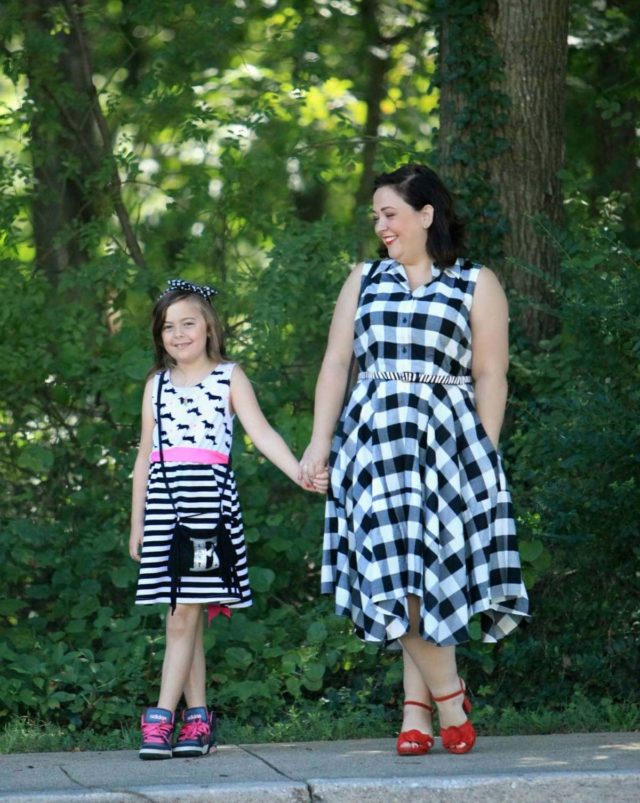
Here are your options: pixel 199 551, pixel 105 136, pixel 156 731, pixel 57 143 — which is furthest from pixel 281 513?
pixel 57 143

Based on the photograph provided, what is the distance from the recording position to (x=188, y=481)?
4910 millimetres

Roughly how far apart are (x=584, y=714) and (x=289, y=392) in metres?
2.89

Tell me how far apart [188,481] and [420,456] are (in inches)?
32.5

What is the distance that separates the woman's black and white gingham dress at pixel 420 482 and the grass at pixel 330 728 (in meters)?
Answer: 0.99

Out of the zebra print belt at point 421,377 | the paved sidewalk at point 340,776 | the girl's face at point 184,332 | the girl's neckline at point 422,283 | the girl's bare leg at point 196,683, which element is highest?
the girl's neckline at point 422,283

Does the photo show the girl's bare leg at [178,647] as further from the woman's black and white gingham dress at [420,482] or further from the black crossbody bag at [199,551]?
the woman's black and white gingham dress at [420,482]

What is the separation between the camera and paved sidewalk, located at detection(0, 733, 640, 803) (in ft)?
13.8

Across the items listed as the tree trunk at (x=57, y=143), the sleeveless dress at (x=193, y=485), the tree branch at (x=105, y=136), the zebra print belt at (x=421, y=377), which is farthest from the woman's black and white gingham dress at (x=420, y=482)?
the tree trunk at (x=57, y=143)

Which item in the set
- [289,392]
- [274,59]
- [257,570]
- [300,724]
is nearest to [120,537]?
[257,570]

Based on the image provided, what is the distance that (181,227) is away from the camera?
9.54m

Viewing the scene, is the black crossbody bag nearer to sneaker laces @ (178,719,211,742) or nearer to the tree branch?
sneaker laces @ (178,719,211,742)

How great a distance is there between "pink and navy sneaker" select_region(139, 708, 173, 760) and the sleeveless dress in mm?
382

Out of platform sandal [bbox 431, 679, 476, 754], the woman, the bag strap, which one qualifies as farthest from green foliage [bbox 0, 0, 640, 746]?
the bag strap

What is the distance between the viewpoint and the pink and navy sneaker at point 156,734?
483cm
